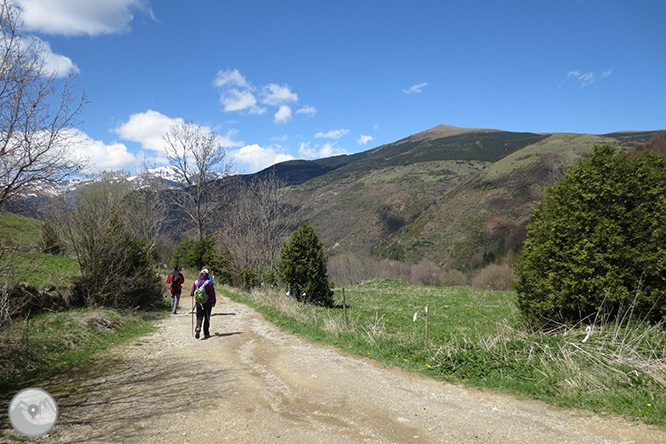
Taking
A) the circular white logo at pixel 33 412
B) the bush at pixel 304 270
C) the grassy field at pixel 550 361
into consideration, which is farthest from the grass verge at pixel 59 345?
the bush at pixel 304 270

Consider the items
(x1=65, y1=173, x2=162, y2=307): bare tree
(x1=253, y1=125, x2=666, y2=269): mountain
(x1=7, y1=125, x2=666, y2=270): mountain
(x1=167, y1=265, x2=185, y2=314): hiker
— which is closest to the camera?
(x1=65, y1=173, x2=162, y2=307): bare tree

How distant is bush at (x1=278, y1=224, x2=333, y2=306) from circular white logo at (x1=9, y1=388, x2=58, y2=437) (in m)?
9.50

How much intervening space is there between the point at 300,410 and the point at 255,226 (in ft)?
68.6

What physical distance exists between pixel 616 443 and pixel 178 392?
570 centimetres

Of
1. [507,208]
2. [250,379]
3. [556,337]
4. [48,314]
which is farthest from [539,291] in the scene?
[507,208]

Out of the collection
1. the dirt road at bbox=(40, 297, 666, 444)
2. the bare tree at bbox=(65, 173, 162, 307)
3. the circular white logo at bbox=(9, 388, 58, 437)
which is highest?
the bare tree at bbox=(65, 173, 162, 307)

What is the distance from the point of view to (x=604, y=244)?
773 centimetres

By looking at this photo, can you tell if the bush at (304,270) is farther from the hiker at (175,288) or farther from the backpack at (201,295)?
the backpack at (201,295)

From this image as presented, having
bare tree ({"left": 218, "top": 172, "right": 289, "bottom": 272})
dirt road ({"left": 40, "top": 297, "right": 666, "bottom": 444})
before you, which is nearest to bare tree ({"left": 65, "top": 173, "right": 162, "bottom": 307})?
dirt road ({"left": 40, "top": 297, "right": 666, "bottom": 444})

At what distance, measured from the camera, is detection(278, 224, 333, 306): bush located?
574 inches

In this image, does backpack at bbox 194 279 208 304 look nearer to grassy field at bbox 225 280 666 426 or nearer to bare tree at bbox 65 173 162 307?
grassy field at bbox 225 280 666 426

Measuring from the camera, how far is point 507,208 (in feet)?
253

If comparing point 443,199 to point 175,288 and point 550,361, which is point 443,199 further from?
point 550,361

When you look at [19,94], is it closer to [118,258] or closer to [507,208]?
[118,258]
